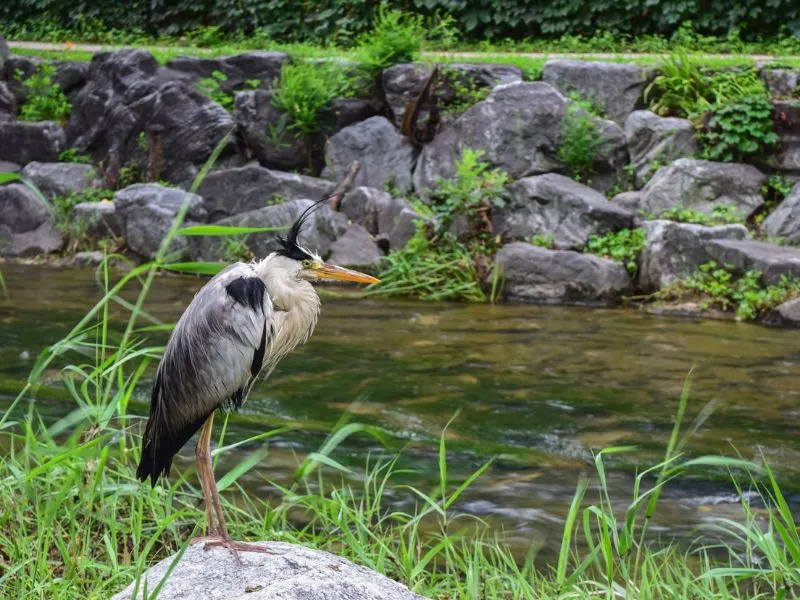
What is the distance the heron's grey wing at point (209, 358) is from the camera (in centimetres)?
327

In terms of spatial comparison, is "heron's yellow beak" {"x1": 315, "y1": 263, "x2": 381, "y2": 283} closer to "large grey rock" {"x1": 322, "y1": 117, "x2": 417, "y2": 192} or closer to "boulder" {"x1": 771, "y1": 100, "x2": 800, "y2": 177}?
"boulder" {"x1": 771, "y1": 100, "x2": 800, "y2": 177}

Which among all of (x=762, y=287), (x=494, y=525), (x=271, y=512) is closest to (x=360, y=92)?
(x=762, y=287)

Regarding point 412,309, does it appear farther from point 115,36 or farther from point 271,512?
point 115,36

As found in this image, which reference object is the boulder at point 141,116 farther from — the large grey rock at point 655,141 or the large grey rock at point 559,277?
the large grey rock at point 655,141

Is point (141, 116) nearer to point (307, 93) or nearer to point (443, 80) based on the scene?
point (307, 93)

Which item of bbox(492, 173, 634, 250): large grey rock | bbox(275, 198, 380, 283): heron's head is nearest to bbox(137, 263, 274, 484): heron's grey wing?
bbox(275, 198, 380, 283): heron's head

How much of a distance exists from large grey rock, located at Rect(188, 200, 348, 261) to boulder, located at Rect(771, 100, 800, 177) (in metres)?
4.54

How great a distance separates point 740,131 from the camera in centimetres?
1088

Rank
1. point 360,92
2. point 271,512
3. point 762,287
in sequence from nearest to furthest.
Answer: point 271,512, point 762,287, point 360,92

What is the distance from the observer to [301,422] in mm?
6621

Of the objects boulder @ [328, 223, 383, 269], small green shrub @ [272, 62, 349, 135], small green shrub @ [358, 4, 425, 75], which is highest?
small green shrub @ [358, 4, 425, 75]

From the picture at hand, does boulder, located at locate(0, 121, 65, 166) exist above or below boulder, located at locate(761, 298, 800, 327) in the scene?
above

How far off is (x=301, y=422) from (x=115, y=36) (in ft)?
44.3

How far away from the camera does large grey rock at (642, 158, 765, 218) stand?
10656 mm
